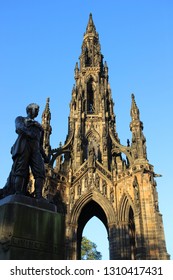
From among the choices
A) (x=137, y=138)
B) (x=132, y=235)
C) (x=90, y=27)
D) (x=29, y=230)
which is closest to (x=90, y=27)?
(x=90, y=27)

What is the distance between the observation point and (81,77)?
3297 cm

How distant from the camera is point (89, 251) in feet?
138

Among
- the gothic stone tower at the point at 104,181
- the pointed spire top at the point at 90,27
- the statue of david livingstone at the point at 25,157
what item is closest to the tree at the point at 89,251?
the gothic stone tower at the point at 104,181

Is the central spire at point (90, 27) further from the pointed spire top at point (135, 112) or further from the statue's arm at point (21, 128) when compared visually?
the statue's arm at point (21, 128)

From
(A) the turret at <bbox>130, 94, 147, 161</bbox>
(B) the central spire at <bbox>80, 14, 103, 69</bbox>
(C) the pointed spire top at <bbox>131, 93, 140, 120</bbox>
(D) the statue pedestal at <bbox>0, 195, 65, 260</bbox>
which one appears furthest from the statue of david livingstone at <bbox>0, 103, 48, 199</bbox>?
(B) the central spire at <bbox>80, 14, 103, 69</bbox>

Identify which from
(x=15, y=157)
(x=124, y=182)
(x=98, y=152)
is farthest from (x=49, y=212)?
(x=98, y=152)

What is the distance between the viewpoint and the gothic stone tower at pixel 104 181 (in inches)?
798

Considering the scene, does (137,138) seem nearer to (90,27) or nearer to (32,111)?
(32,111)

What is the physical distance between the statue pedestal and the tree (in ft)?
125

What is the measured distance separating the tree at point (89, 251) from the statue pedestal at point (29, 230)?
3814cm

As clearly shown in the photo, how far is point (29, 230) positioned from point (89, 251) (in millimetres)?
39797

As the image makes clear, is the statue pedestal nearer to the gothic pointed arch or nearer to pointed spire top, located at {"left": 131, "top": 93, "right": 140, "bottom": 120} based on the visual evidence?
the gothic pointed arch

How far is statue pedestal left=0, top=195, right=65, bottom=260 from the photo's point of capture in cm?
466
